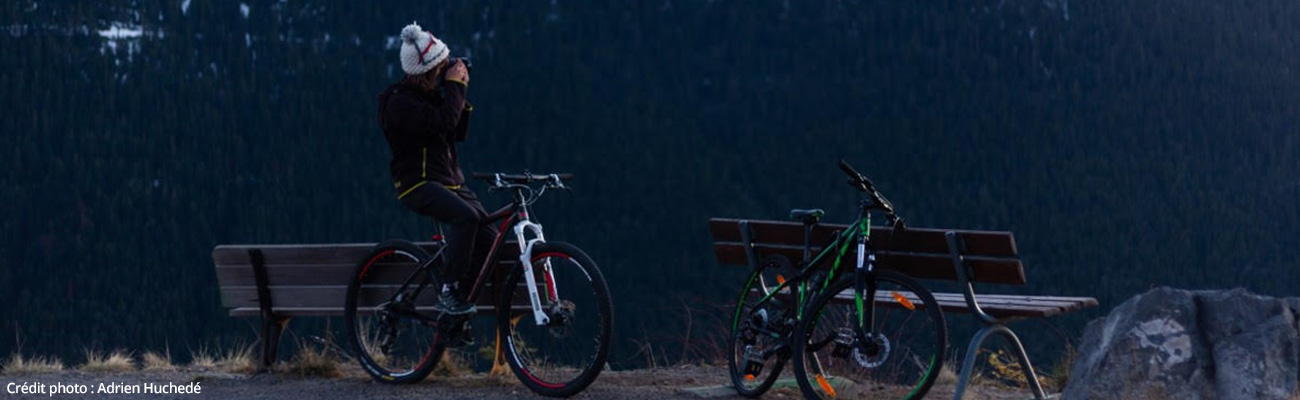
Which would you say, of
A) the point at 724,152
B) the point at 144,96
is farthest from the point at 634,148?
the point at 144,96

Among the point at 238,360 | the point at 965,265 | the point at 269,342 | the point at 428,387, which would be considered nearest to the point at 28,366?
the point at 238,360

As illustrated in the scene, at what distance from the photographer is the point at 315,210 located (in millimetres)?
76938

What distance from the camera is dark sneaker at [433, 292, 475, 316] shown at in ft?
22.1

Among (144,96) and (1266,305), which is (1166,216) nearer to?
(144,96)

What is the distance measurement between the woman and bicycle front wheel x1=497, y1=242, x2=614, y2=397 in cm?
22

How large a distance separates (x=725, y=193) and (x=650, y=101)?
10267mm

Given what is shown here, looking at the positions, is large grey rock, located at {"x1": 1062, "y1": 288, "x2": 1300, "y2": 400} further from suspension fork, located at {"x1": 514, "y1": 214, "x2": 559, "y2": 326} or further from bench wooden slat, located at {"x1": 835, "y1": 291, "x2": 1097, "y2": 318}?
suspension fork, located at {"x1": 514, "y1": 214, "x2": 559, "y2": 326}

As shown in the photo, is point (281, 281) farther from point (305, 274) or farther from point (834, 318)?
point (834, 318)

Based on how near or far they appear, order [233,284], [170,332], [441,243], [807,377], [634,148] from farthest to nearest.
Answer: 1. [634,148]
2. [170,332]
3. [233,284]
4. [441,243]
5. [807,377]

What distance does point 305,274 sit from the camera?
758 centimetres

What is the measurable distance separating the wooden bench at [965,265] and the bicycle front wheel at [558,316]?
86 cm

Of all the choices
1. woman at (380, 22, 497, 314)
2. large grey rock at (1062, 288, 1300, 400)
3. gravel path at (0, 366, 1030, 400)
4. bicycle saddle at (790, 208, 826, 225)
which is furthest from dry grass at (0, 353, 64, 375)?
large grey rock at (1062, 288, 1300, 400)

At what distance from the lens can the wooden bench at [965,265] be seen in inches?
234

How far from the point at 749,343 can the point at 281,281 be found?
94.2 inches
